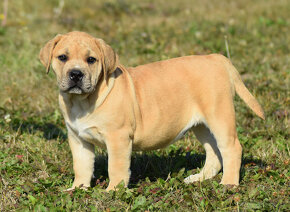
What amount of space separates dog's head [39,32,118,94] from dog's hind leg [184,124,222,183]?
61.2 inches

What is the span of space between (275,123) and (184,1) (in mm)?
8170

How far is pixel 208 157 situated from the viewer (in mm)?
5449

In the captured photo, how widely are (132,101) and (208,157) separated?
1.34 meters

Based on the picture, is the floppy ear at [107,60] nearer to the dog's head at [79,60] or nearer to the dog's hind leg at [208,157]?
the dog's head at [79,60]

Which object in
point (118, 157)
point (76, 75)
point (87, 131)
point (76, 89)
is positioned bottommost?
point (118, 157)

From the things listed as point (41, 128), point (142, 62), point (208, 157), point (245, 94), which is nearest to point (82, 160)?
point (208, 157)

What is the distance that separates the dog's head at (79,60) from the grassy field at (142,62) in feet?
3.48

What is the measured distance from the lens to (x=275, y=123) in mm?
6363

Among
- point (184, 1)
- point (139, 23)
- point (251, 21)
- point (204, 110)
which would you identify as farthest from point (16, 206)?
point (184, 1)

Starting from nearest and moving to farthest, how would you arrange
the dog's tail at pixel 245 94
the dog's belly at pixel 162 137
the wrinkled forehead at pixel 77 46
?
the wrinkled forehead at pixel 77 46 → the dog's belly at pixel 162 137 → the dog's tail at pixel 245 94

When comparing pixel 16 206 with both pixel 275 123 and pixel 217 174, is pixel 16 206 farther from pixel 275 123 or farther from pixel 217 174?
pixel 275 123

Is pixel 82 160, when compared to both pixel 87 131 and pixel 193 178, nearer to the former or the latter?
pixel 87 131

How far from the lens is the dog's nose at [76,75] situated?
4.28 meters

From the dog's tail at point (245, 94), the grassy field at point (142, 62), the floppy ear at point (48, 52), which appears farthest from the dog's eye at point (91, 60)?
the dog's tail at point (245, 94)
